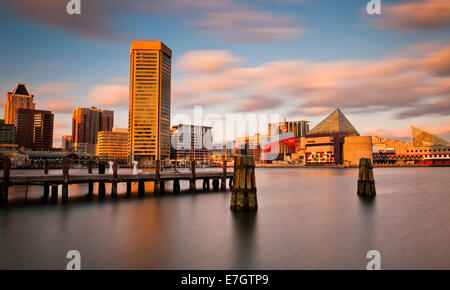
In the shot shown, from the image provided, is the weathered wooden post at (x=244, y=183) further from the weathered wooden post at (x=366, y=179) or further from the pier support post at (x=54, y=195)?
the pier support post at (x=54, y=195)

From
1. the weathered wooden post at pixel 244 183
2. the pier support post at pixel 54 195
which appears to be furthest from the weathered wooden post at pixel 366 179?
the pier support post at pixel 54 195

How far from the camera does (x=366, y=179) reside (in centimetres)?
3925

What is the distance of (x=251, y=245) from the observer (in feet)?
57.3

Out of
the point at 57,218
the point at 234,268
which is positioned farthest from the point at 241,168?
the point at 57,218

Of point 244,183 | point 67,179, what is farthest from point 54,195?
point 244,183

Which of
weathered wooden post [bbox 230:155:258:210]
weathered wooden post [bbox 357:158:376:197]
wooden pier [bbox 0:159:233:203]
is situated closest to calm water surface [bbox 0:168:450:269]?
weathered wooden post [bbox 230:155:258:210]

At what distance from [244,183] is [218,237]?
5979 millimetres

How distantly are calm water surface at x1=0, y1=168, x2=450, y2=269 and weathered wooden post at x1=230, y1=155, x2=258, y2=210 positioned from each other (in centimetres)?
93

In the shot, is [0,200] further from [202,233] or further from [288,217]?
[288,217]

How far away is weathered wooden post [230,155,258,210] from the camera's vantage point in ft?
77.9

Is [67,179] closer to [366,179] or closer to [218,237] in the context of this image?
[218,237]

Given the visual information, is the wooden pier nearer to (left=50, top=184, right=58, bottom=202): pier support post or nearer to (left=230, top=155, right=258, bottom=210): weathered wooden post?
(left=50, top=184, right=58, bottom=202): pier support post
